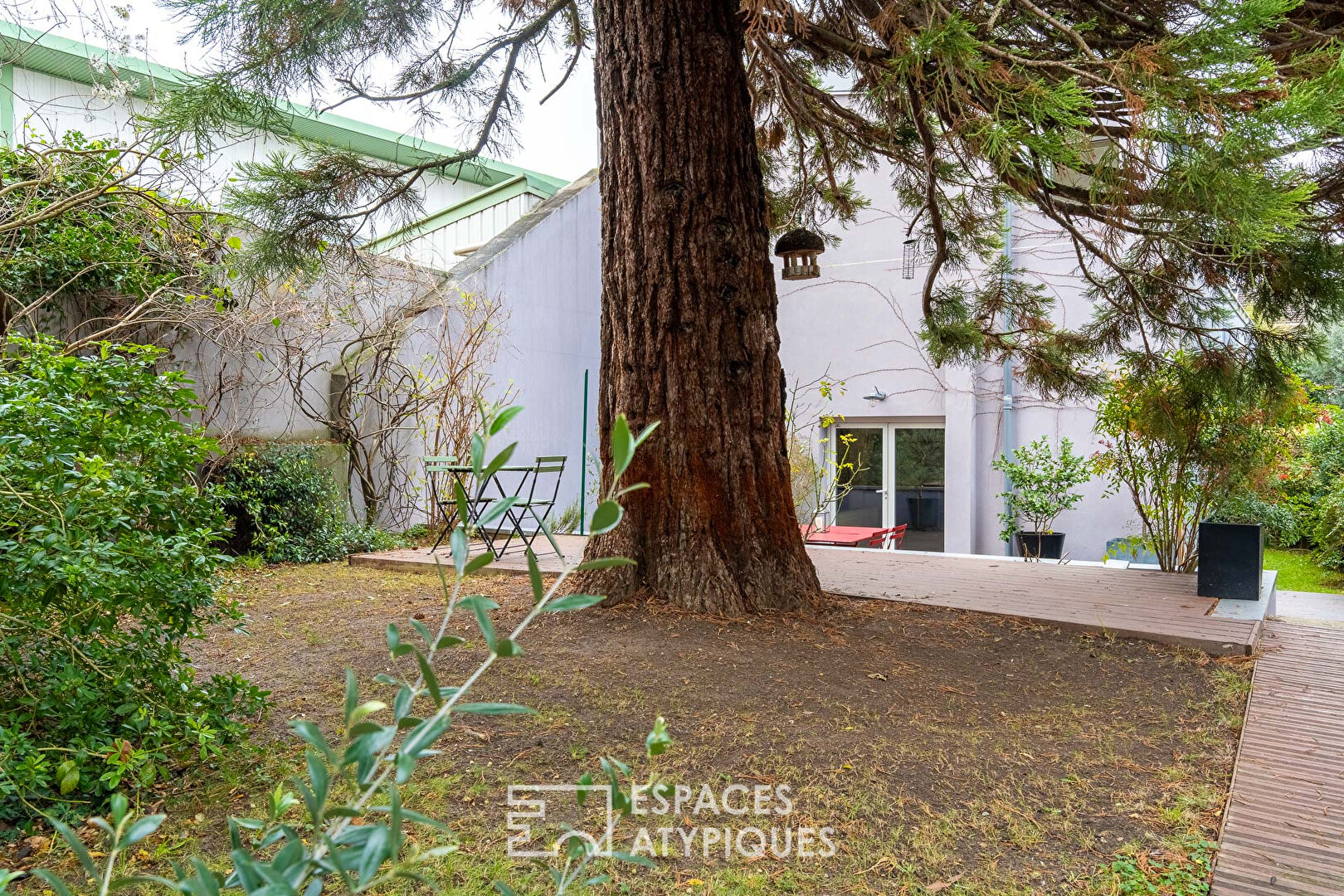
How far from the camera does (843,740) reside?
8.50ft

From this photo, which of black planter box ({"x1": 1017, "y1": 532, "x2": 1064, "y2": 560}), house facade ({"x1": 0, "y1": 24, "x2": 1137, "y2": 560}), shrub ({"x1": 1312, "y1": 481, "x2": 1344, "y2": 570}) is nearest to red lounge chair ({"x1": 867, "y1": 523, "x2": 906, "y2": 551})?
house facade ({"x1": 0, "y1": 24, "x2": 1137, "y2": 560})

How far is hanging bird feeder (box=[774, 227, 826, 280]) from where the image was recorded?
495 cm

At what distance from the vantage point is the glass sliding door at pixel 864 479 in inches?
436

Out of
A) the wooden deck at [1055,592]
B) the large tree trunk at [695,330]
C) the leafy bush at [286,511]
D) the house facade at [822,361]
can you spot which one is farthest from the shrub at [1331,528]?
the leafy bush at [286,511]

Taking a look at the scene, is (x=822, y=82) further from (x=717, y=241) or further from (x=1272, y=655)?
(x=1272, y=655)

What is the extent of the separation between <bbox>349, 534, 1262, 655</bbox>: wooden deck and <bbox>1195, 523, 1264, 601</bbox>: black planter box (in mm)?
141

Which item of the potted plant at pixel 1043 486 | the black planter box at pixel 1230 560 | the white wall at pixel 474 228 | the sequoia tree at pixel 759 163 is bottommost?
the black planter box at pixel 1230 560

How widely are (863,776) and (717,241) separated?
2481 millimetres

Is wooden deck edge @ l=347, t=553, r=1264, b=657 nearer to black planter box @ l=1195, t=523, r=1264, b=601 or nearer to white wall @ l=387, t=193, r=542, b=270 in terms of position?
black planter box @ l=1195, t=523, r=1264, b=601

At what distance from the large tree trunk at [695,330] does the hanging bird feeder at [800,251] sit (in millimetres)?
902

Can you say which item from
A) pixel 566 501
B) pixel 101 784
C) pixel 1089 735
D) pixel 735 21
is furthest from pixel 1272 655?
pixel 566 501

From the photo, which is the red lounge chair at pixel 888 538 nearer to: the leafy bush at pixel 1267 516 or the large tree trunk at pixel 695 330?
the leafy bush at pixel 1267 516

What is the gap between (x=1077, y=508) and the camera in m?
9.80

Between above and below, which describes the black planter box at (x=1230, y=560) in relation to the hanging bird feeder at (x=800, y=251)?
below
